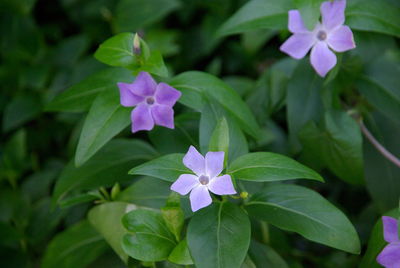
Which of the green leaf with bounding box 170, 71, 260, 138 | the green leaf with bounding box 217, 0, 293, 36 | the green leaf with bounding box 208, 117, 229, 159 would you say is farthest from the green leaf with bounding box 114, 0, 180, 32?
the green leaf with bounding box 208, 117, 229, 159

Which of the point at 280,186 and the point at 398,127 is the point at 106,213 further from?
the point at 398,127

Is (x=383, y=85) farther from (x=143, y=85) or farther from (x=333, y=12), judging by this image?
(x=143, y=85)

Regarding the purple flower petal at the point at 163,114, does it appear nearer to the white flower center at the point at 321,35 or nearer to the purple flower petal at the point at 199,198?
the purple flower petal at the point at 199,198

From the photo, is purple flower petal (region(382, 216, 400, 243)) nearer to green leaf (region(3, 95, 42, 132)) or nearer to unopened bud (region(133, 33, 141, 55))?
unopened bud (region(133, 33, 141, 55))

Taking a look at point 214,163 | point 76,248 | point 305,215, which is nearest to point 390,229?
point 305,215

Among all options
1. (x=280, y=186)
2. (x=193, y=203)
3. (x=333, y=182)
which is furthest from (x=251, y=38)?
(x=193, y=203)

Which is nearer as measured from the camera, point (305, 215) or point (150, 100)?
point (305, 215)
